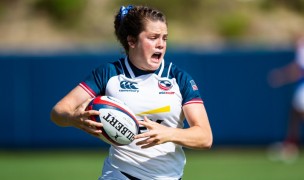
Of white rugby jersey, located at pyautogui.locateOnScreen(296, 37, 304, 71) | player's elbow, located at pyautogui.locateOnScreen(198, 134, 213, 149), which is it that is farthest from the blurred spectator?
player's elbow, located at pyautogui.locateOnScreen(198, 134, 213, 149)

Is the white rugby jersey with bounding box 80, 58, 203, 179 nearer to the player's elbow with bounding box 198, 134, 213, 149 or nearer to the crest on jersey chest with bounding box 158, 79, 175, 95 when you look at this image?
the crest on jersey chest with bounding box 158, 79, 175, 95

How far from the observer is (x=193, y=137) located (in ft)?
16.7

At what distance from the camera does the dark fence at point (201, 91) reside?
15.3m

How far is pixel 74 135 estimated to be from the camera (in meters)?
15.3

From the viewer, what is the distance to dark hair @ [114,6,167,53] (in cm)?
542

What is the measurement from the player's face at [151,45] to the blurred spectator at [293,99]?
29.4 feet

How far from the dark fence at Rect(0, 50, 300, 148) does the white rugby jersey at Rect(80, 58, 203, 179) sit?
9643 mm

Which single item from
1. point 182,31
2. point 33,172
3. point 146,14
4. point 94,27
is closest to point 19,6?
point 94,27

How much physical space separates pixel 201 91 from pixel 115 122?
10.1 meters

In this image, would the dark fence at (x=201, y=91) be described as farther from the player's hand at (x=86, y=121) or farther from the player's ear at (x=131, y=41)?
the player's hand at (x=86, y=121)

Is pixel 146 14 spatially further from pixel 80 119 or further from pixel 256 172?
pixel 256 172

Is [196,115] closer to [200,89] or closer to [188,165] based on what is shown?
[188,165]

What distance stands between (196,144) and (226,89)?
10.4 m

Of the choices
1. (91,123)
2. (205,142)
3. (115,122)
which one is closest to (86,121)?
(91,123)
